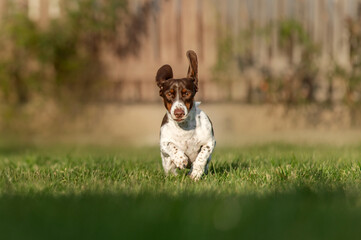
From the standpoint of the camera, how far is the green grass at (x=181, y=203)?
264 centimetres

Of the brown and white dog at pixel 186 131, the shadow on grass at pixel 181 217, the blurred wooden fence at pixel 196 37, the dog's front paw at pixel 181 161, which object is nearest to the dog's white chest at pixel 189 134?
the brown and white dog at pixel 186 131

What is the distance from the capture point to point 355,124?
1028cm

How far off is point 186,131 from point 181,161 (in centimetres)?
29

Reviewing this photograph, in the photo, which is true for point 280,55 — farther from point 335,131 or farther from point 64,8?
point 64,8

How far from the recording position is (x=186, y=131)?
4941 mm

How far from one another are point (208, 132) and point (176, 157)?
14.1 inches

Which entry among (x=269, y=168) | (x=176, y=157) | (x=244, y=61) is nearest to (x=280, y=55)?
(x=244, y=61)

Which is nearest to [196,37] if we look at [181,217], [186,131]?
[186,131]

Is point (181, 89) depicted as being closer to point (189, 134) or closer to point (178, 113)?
point (178, 113)

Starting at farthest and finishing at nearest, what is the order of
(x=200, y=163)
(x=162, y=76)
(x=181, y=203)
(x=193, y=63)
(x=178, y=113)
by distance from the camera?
(x=162, y=76), (x=193, y=63), (x=200, y=163), (x=178, y=113), (x=181, y=203)

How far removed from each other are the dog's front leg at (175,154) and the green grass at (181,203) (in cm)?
13

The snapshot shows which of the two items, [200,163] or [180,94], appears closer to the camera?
[180,94]

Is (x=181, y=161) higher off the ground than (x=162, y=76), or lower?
lower

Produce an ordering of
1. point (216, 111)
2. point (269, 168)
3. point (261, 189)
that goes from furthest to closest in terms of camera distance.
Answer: point (216, 111)
point (269, 168)
point (261, 189)
